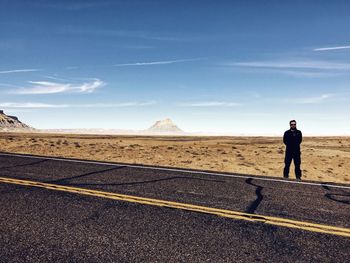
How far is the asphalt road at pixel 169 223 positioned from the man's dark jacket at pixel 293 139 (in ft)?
11.6

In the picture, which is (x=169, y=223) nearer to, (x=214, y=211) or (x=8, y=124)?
(x=214, y=211)

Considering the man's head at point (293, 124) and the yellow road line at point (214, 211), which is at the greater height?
the man's head at point (293, 124)

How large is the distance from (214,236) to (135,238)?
1.04 meters

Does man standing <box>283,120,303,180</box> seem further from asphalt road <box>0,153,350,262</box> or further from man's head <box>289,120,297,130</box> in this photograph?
asphalt road <box>0,153,350,262</box>

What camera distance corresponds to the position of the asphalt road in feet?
12.8

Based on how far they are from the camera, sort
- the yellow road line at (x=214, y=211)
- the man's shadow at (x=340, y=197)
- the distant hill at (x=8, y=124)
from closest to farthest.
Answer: the yellow road line at (x=214, y=211) < the man's shadow at (x=340, y=197) < the distant hill at (x=8, y=124)

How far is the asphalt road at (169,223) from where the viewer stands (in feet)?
12.8

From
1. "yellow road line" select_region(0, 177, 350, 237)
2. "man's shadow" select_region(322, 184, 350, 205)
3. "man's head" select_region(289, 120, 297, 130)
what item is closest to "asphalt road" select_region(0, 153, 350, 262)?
"man's shadow" select_region(322, 184, 350, 205)

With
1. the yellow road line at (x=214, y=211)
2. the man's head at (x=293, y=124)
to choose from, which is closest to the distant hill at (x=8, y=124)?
the man's head at (x=293, y=124)

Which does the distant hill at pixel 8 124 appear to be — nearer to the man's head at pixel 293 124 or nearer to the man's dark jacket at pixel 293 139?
the man's dark jacket at pixel 293 139

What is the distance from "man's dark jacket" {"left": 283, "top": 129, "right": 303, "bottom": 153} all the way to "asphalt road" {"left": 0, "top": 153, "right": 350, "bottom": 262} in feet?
11.6

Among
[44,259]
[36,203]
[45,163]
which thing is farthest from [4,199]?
[45,163]

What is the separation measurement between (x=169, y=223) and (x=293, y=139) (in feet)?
26.2

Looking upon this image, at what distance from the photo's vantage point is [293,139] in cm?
1163
